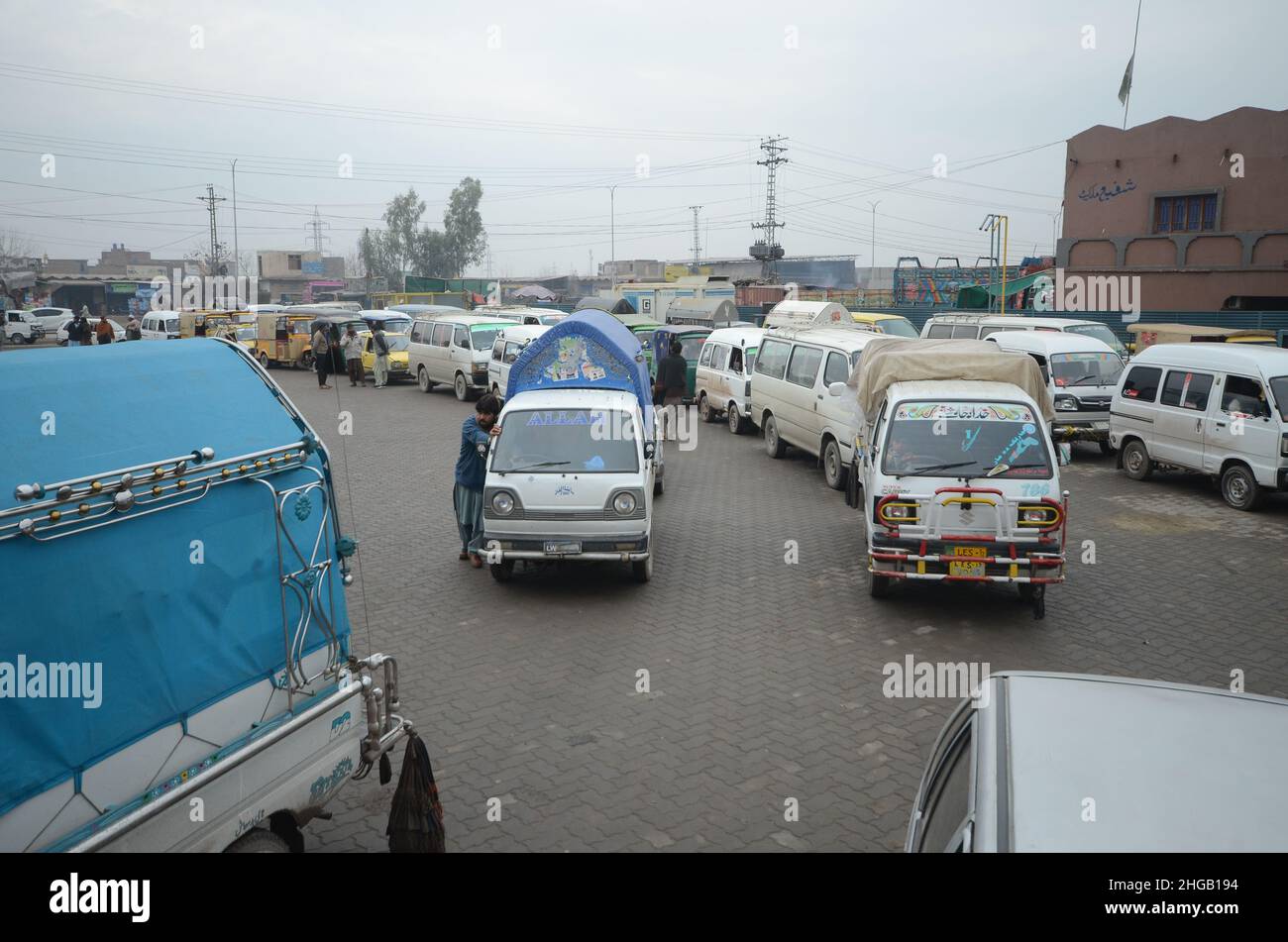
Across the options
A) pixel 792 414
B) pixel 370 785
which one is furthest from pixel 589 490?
pixel 792 414

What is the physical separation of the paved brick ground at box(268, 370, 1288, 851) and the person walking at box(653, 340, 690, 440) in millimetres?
6594

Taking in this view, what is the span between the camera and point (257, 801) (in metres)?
3.95

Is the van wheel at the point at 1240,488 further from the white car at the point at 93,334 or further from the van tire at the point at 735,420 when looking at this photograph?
the white car at the point at 93,334

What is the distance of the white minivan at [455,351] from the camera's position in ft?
82.0

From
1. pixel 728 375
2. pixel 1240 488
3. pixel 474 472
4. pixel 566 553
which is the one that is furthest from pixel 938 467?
pixel 728 375

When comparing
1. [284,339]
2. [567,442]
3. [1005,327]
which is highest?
[284,339]

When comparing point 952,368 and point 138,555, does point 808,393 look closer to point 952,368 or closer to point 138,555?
point 952,368

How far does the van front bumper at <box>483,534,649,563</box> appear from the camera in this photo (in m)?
9.10

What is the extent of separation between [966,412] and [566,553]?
4131 millimetres

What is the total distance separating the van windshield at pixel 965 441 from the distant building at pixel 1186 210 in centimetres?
2547

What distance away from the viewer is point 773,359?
17078 millimetres

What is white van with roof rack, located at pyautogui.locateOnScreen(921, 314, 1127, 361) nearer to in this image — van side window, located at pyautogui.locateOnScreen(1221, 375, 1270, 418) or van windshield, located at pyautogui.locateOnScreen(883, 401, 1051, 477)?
van side window, located at pyautogui.locateOnScreen(1221, 375, 1270, 418)

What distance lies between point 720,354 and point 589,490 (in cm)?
1178

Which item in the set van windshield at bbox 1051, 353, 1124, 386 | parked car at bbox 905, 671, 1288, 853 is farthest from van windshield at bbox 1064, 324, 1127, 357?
parked car at bbox 905, 671, 1288, 853
